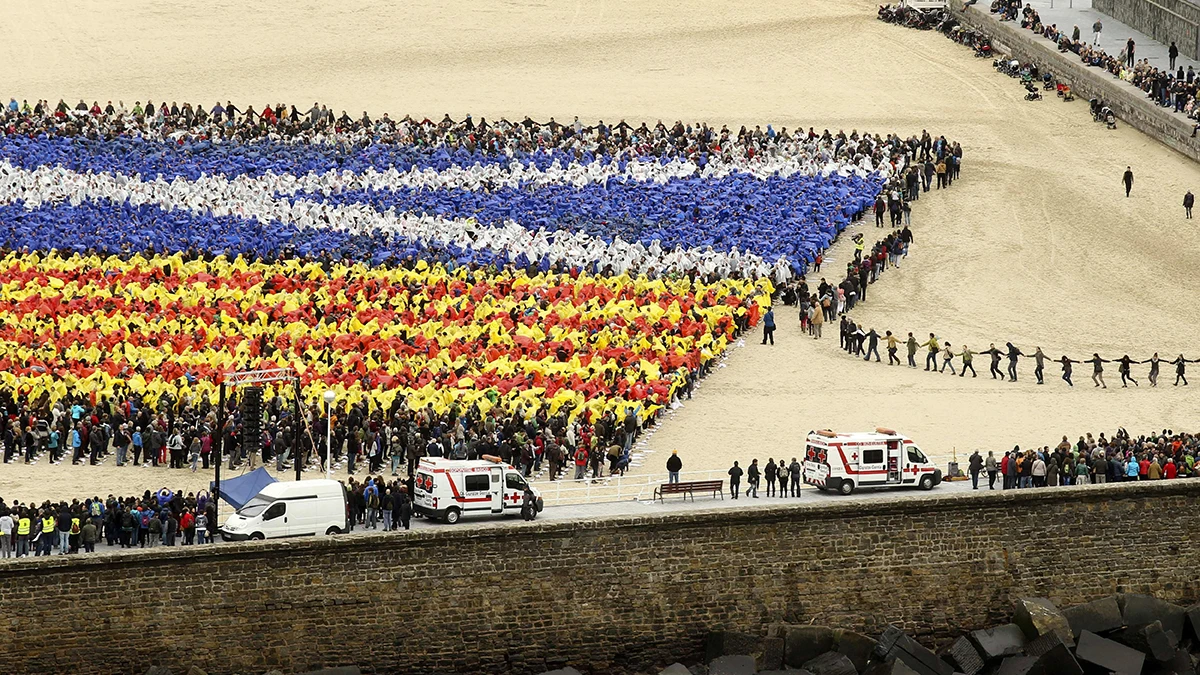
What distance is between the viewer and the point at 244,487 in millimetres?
48406

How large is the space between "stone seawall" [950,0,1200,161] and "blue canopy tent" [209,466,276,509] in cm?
4465

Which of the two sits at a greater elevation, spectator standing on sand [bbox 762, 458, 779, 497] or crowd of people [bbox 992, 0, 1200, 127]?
crowd of people [bbox 992, 0, 1200, 127]

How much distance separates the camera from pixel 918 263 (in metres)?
74.7

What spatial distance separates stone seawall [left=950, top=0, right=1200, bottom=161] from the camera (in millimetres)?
85750

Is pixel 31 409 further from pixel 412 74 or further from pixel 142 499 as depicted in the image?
pixel 412 74

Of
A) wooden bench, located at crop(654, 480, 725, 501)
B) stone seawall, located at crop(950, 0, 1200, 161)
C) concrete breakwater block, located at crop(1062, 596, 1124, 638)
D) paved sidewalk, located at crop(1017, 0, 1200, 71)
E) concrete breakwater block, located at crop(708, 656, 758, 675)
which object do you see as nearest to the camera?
concrete breakwater block, located at crop(708, 656, 758, 675)

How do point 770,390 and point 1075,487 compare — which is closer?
point 1075,487

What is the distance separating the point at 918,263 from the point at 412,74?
34.1 m

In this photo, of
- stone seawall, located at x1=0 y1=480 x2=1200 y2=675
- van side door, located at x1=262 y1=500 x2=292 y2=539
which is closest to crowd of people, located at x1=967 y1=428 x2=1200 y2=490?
stone seawall, located at x1=0 y1=480 x2=1200 y2=675

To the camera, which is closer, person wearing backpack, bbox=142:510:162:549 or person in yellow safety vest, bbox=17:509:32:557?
person wearing backpack, bbox=142:510:162:549

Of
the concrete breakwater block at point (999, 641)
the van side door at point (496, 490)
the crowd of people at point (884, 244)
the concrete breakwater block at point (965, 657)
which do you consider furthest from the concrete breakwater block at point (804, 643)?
the crowd of people at point (884, 244)

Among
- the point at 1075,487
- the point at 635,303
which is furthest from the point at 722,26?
the point at 1075,487

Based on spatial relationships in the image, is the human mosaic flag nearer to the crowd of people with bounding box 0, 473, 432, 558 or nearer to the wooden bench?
the wooden bench

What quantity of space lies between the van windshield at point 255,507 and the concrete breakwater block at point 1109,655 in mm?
14357
